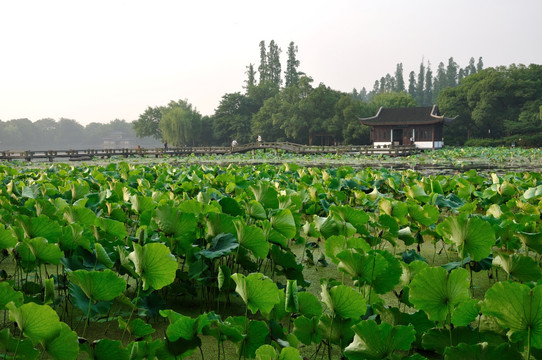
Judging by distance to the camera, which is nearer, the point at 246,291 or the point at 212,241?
the point at 246,291

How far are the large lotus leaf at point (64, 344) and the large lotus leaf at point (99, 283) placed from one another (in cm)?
15

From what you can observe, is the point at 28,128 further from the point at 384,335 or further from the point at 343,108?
the point at 384,335

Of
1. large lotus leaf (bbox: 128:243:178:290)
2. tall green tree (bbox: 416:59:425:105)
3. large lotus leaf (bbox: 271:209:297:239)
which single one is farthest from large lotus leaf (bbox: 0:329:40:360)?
tall green tree (bbox: 416:59:425:105)

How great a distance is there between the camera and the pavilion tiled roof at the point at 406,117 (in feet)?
85.8

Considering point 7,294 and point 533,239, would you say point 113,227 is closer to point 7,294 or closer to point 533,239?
point 7,294

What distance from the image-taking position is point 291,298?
3.36ft

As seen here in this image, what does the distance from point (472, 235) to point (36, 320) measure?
111 centimetres

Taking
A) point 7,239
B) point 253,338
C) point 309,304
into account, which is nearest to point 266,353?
point 253,338

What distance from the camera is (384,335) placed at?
824mm

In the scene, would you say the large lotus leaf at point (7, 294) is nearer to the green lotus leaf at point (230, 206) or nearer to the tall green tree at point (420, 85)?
the green lotus leaf at point (230, 206)

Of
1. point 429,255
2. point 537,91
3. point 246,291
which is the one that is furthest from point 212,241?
point 537,91

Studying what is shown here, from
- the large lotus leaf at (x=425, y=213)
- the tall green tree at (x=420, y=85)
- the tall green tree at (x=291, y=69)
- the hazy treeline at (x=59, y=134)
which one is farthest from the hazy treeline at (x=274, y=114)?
the hazy treeline at (x=59, y=134)

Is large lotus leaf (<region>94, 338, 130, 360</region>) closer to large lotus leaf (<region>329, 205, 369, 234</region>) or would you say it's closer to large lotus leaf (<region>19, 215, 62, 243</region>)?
large lotus leaf (<region>19, 215, 62, 243</region>)

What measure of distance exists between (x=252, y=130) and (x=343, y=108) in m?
7.38
